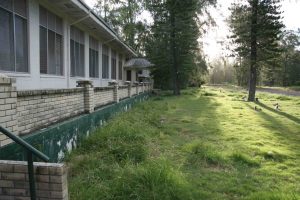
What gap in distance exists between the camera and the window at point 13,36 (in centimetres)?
682

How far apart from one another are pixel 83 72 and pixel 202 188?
30.5ft

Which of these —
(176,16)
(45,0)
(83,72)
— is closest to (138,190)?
(45,0)

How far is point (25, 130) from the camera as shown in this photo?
4906 millimetres

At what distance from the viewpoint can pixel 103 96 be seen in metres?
10.6

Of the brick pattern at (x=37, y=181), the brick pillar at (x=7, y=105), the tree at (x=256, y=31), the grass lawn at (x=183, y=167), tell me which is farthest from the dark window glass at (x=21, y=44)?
the tree at (x=256, y=31)

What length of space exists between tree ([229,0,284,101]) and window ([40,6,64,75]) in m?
17.1

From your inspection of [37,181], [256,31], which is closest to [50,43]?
[37,181]

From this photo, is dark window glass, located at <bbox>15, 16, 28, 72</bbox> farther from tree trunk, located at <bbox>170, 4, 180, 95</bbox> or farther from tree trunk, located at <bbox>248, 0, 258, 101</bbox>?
tree trunk, located at <bbox>170, 4, 180, 95</bbox>

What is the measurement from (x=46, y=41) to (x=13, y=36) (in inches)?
78.4

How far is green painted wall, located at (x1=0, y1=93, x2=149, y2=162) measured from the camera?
4234 millimetres

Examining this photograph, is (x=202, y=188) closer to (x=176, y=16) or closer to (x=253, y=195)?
(x=253, y=195)

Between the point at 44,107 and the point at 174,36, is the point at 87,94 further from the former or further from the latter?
the point at 174,36

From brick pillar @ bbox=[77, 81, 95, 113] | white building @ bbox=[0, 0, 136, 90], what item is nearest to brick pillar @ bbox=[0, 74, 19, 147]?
white building @ bbox=[0, 0, 136, 90]

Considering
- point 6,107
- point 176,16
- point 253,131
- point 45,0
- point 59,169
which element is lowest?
point 253,131
